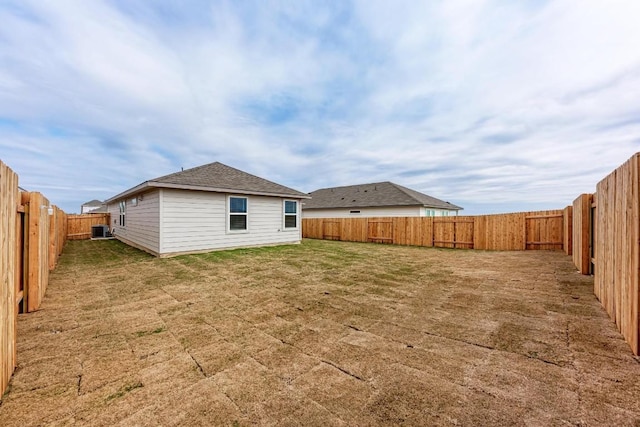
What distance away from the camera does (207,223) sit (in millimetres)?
10133

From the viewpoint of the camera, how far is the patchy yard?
1976 millimetres

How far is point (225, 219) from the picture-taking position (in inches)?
418

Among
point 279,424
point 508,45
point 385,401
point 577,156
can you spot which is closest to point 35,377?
point 279,424

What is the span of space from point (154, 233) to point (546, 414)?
1091cm

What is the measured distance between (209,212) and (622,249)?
35.3ft

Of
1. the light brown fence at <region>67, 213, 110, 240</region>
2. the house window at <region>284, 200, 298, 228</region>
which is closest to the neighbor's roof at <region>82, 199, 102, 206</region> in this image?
the light brown fence at <region>67, 213, 110, 240</region>

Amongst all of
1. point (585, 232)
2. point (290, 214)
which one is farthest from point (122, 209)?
A: point (585, 232)

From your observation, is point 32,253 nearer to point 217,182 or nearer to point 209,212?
point 209,212

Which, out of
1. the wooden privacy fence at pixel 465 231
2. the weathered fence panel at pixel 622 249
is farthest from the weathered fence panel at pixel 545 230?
the weathered fence panel at pixel 622 249

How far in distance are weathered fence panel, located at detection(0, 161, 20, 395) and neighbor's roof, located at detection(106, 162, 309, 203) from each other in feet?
21.3

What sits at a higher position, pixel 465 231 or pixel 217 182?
pixel 217 182

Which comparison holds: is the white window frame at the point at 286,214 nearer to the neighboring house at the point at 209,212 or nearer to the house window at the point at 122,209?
the neighboring house at the point at 209,212

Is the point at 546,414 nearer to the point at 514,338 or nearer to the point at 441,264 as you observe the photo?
the point at 514,338

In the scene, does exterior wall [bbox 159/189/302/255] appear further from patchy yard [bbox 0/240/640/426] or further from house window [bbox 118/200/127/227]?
house window [bbox 118/200/127/227]
